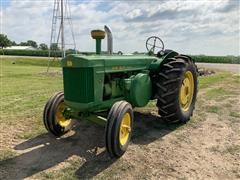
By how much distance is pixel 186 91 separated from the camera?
7.56 metres

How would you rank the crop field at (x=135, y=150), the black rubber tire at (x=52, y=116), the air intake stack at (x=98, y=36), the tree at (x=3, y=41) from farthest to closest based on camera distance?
the tree at (x=3, y=41)
the air intake stack at (x=98, y=36)
the black rubber tire at (x=52, y=116)
the crop field at (x=135, y=150)

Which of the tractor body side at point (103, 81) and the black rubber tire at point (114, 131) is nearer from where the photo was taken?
the black rubber tire at point (114, 131)

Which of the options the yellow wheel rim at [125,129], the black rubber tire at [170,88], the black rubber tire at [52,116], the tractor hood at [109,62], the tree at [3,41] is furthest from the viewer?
the tree at [3,41]

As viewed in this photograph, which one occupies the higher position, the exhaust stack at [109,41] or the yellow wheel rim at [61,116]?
the exhaust stack at [109,41]

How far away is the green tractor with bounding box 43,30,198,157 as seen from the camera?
536 cm

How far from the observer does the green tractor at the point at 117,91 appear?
536 cm

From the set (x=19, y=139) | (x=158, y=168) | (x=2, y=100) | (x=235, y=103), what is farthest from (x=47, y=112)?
(x=235, y=103)

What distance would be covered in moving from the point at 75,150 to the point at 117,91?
131 cm

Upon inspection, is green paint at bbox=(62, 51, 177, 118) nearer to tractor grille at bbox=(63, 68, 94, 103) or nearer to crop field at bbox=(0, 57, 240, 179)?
tractor grille at bbox=(63, 68, 94, 103)

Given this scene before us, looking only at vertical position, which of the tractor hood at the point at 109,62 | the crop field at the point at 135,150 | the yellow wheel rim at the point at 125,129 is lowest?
the crop field at the point at 135,150

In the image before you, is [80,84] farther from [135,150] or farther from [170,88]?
[170,88]

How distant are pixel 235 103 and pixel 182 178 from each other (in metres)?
5.53

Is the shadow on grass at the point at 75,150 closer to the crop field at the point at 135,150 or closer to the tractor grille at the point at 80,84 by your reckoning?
the crop field at the point at 135,150

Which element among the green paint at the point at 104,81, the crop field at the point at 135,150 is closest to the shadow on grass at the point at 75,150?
the crop field at the point at 135,150
